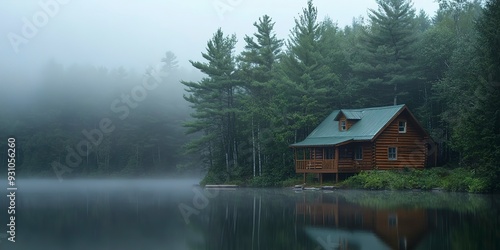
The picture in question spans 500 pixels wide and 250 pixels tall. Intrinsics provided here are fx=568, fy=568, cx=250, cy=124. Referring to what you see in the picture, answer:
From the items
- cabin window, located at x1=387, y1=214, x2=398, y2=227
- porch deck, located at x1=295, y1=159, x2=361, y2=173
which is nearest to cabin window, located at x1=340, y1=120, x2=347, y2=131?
porch deck, located at x1=295, y1=159, x2=361, y2=173

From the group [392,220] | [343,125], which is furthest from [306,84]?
[392,220]

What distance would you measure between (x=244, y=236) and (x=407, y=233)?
5.11 metres

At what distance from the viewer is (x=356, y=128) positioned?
1849 inches

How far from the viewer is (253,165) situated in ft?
179

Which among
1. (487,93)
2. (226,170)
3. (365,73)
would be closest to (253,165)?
(226,170)

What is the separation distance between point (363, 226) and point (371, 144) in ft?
86.7

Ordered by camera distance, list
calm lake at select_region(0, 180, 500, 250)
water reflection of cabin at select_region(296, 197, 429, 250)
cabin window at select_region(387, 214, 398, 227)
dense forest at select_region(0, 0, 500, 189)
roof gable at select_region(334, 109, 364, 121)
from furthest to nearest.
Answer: dense forest at select_region(0, 0, 500, 189) → roof gable at select_region(334, 109, 364, 121) → cabin window at select_region(387, 214, 398, 227) → calm lake at select_region(0, 180, 500, 250) → water reflection of cabin at select_region(296, 197, 429, 250)

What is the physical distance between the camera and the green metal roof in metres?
45.1

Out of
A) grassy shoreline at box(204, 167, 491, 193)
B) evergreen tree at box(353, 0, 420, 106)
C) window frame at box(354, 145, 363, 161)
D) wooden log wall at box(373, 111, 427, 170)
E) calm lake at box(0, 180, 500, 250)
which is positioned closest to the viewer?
calm lake at box(0, 180, 500, 250)

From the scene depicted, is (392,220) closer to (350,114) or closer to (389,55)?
(350,114)

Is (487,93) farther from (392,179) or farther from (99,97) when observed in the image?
(99,97)

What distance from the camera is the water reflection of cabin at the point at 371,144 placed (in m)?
45.1

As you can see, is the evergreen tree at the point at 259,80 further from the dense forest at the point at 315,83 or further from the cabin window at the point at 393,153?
the cabin window at the point at 393,153

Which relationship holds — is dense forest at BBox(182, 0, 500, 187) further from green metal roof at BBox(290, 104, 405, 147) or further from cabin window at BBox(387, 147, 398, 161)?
cabin window at BBox(387, 147, 398, 161)
